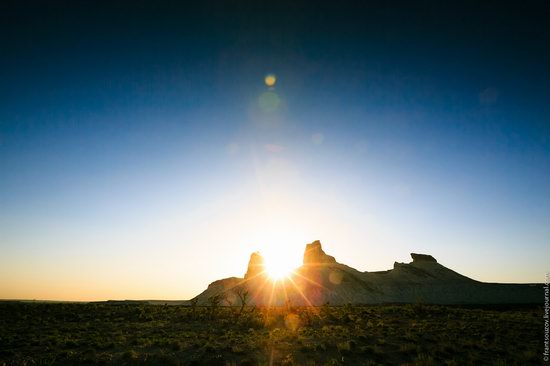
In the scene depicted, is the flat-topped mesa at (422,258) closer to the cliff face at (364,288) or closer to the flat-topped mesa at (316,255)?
the cliff face at (364,288)

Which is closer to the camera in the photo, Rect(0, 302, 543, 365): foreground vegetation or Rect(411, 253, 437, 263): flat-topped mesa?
Rect(0, 302, 543, 365): foreground vegetation

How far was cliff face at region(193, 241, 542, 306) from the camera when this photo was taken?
96000 millimetres

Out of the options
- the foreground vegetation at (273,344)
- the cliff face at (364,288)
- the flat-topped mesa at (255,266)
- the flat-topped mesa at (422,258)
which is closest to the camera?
the foreground vegetation at (273,344)

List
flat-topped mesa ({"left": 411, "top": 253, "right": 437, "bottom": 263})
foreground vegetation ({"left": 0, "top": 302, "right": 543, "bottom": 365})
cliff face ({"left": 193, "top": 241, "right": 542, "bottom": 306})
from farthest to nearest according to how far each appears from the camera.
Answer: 1. flat-topped mesa ({"left": 411, "top": 253, "right": 437, "bottom": 263})
2. cliff face ({"left": 193, "top": 241, "right": 542, "bottom": 306})
3. foreground vegetation ({"left": 0, "top": 302, "right": 543, "bottom": 365})

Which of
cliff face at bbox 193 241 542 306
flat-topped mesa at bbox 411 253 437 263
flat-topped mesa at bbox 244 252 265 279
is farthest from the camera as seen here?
flat-topped mesa at bbox 411 253 437 263

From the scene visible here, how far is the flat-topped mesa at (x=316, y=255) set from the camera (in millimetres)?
127869

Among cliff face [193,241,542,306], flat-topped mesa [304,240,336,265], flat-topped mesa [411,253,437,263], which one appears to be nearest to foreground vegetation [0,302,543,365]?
cliff face [193,241,542,306]

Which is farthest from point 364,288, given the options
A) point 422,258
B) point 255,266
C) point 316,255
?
point 422,258

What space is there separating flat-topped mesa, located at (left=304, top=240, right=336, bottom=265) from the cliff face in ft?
2.46

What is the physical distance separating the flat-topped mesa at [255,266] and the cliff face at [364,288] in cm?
70

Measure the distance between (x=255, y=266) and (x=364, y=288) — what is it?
43.8 m

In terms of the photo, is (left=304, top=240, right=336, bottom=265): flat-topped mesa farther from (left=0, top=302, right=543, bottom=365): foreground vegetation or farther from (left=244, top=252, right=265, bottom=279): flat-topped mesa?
(left=0, top=302, right=543, bottom=365): foreground vegetation

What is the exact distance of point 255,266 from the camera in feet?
431

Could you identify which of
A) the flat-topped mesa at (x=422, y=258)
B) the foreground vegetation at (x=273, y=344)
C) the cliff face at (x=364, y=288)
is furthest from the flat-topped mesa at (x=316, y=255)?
the foreground vegetation at (x=273, y=344)
